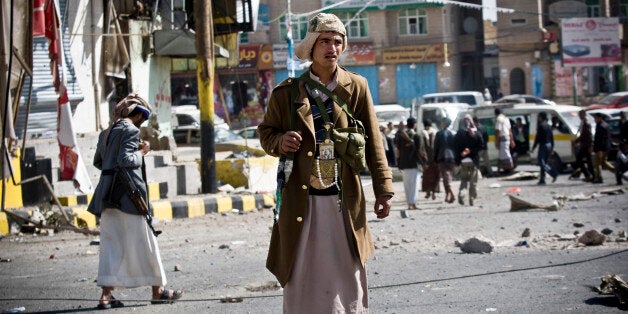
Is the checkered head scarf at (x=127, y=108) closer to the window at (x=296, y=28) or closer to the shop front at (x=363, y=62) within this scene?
the window at (x=296, y=28)

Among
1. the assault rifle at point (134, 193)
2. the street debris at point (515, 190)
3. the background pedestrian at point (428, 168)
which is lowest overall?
the street debris at point (515, 190)

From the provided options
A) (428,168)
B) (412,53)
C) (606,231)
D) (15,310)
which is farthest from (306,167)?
(412,53)

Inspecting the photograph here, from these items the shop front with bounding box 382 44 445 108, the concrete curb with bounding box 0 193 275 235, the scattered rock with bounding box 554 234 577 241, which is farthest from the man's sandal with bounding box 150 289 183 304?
the shop front with bounding box 382 44 445 108

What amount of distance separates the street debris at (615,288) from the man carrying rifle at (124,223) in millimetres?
3262

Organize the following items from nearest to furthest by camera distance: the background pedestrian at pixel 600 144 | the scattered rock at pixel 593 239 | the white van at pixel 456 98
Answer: the scattered rock at pixel 593 239
the background pedestrian at pixel 600 144
the white van at pixel 456 98

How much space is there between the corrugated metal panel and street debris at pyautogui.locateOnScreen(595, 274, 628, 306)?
1036 centimetres

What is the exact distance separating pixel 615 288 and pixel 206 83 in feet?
36.4

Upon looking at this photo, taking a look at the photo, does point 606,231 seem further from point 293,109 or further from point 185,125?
point 185,125

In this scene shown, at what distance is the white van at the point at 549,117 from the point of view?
2397 centimetres

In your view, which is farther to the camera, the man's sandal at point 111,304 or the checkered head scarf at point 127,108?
the checkered head scarf at point 127,108

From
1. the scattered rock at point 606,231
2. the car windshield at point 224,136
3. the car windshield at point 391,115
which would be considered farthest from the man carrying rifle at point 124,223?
the car windshield at point 391,115

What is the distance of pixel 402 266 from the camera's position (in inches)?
351

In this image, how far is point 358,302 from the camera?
15.7 ft

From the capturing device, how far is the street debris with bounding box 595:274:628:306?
6.47 metres
